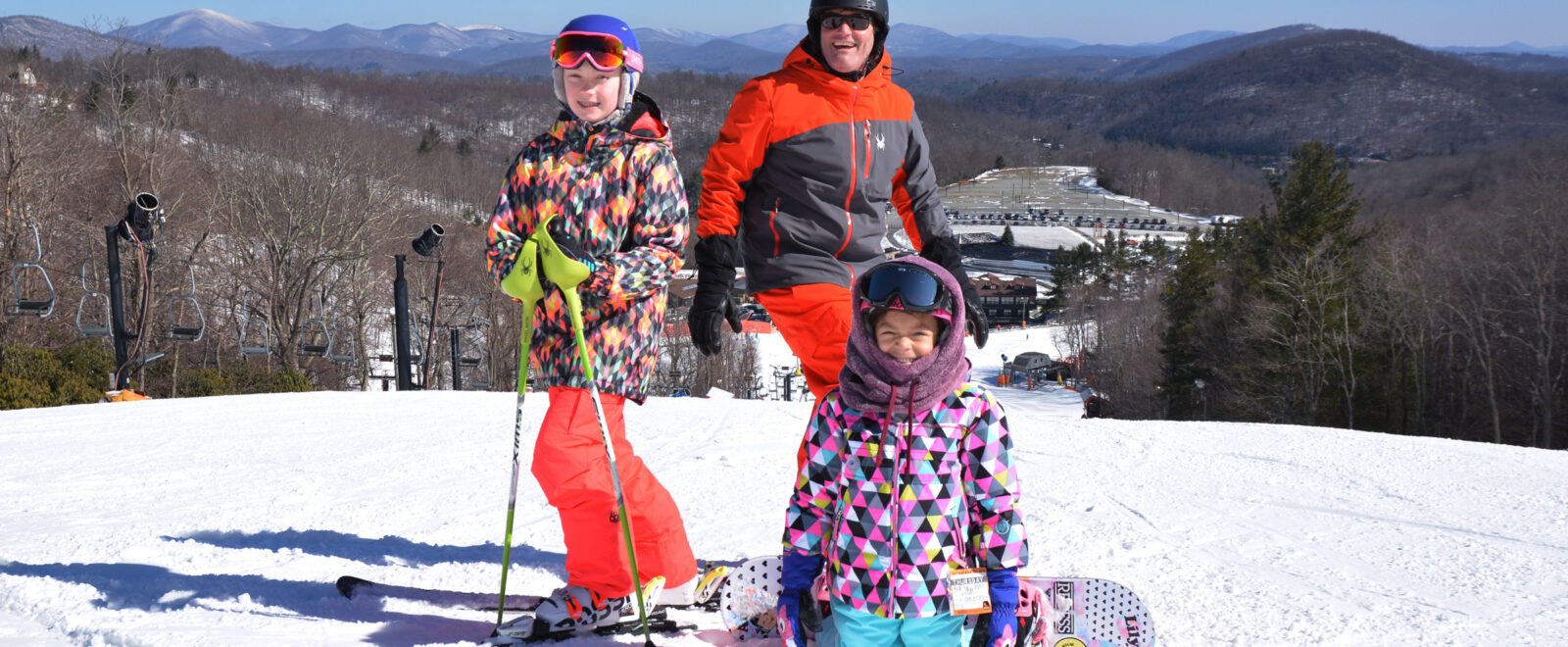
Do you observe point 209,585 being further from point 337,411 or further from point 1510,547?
point 1510,547

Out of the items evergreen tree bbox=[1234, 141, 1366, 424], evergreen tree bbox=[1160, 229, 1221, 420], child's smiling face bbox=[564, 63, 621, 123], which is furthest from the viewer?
evergreen tree bbox=[1160, 229, 1221, 420]

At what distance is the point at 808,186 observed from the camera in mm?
2807

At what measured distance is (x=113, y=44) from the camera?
29562 mm

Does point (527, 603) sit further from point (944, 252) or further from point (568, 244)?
point (944, 252)

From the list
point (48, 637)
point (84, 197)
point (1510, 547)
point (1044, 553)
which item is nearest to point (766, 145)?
point (1044, 553)

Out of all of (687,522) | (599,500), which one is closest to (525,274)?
(599,500)

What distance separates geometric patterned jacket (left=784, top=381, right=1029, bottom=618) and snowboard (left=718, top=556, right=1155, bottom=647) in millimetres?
379

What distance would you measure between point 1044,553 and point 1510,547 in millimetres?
1892

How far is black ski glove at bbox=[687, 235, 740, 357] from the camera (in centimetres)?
279

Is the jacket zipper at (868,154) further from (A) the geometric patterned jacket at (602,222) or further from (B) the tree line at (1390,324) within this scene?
(B) the tree line at (1390,324)

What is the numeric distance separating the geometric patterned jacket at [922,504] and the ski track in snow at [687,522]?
2.87ft

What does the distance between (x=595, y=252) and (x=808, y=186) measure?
638 mm

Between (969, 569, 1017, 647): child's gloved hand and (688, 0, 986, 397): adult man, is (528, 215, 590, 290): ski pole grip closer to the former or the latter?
(688, 0, 986, 397): adult man

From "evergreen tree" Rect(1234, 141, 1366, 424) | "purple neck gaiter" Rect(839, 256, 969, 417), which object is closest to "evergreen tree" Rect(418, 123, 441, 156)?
"evergreen tree" Rect(1234, 141, 1366, 424)
